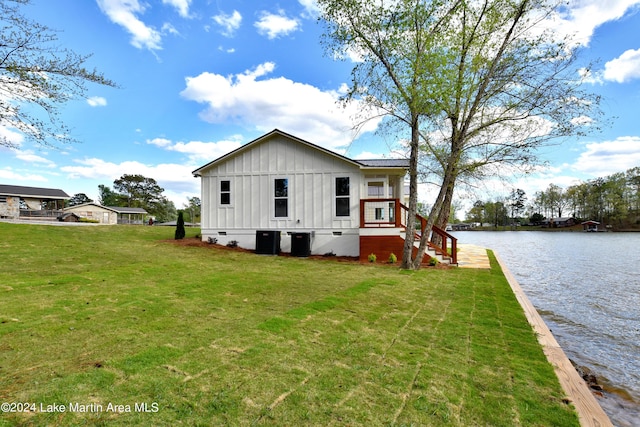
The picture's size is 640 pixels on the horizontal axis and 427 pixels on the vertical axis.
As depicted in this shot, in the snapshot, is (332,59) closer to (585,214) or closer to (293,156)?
(293,156)

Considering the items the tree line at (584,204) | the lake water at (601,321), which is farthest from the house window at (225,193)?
the tree line at (584,204)

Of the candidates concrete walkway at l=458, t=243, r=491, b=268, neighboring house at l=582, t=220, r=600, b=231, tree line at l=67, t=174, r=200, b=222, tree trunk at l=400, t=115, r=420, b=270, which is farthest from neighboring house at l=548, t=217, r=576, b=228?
tree line at l=67, t=174, r=200, b=222

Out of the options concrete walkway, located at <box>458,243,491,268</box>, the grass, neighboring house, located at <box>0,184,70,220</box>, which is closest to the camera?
the grass

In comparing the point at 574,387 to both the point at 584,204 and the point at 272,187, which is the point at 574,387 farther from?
the point at 584,204

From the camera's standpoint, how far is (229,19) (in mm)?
12766

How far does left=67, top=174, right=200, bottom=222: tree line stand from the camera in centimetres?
5762

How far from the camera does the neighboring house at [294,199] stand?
13.4 m

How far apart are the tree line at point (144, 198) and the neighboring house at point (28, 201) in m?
20.0

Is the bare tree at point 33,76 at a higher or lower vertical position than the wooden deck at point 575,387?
higher

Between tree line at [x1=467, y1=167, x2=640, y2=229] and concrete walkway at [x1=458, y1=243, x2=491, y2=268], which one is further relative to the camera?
tree line at [x1=467, y1=167, x2=640, y2=229]

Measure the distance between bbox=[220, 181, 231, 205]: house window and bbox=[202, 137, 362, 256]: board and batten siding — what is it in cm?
15

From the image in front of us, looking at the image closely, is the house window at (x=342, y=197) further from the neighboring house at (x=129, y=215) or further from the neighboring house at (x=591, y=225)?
the neighboring house at (x=591, y=225)

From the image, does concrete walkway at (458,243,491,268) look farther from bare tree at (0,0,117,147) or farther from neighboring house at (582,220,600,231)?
neighboring house at (582,220,600,231)

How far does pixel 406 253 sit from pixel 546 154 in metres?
5.59
